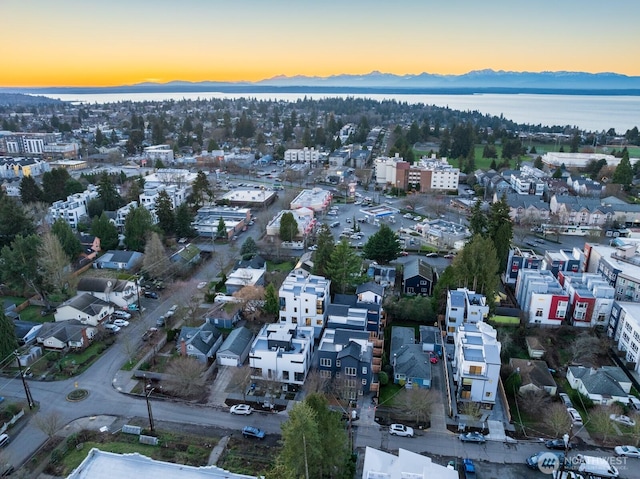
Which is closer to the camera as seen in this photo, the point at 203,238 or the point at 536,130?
the point at 203,238

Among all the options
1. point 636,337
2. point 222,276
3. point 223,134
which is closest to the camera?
point 636,337

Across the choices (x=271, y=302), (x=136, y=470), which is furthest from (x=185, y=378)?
(x=271, y=302)

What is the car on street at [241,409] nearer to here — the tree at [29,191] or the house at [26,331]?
the house at [26,331]

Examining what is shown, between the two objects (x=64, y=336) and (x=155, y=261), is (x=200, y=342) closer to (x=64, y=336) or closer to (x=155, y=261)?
(x=64, y=336)

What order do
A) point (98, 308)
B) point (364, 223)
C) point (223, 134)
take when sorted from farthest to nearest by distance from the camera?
point (223, 134), point (364, 223), point (98, 308)

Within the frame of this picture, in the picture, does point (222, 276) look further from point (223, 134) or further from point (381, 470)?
point (223, 134)

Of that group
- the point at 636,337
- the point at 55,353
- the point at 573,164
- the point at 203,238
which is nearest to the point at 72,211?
the point at 203,238

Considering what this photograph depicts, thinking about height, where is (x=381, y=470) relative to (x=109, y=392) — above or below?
above
